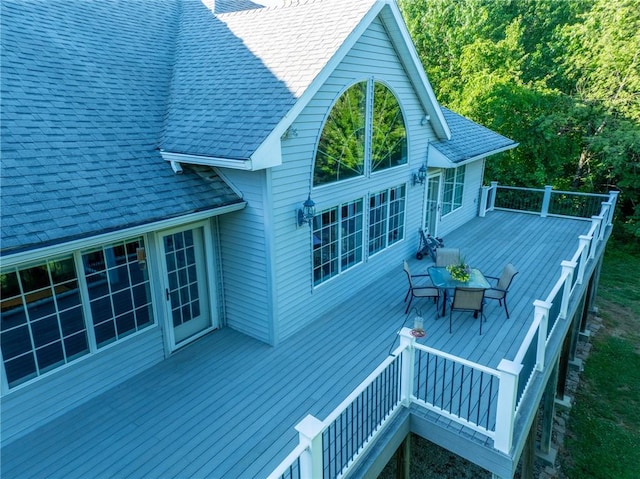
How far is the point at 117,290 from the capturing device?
5996 millimetres

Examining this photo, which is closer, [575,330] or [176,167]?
[176,167]

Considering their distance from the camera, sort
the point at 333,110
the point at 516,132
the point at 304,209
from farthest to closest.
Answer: the point at 516,132
the point at 333,110
the point at 304,209

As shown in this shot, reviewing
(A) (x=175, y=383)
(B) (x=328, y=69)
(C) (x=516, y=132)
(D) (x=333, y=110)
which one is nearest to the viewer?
(A) (x=175, y=383)

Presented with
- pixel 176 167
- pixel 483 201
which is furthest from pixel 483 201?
pixel 176 167

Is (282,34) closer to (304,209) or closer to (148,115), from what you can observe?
(148,115)

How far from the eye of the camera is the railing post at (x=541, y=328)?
5.66 m

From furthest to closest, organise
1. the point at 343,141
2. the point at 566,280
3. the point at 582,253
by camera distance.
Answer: the point at 582,253
the point at 343,141
the point at 566,280

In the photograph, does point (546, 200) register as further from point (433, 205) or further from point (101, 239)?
point (101, 239)

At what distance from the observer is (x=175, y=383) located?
6230 millimetres

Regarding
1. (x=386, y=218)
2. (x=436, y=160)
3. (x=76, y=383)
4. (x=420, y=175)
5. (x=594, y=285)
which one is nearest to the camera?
(x=76, y=383)

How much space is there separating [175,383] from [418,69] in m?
7.77

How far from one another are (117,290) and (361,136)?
529cm

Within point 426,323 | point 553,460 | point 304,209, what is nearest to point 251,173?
point 304,209

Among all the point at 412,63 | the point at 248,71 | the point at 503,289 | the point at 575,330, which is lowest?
the point at 575,330
